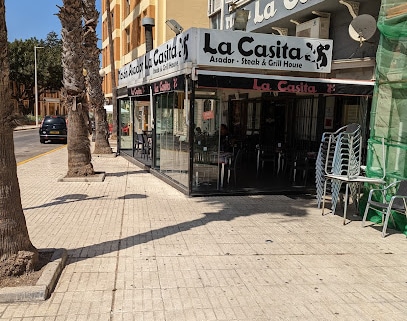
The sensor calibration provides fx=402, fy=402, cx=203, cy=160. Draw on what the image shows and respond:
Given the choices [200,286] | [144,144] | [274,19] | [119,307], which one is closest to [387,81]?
[200,286]

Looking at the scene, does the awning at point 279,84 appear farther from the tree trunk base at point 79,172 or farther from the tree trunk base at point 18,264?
the tree trunk base at point 18,264

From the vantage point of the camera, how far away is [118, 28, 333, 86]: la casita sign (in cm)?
814

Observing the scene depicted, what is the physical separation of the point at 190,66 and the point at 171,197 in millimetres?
2734

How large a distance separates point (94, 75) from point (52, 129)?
9411mm

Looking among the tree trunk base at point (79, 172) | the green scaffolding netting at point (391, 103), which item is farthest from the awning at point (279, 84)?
the tree trunk base at point (79, 172)

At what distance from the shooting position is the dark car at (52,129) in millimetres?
24047

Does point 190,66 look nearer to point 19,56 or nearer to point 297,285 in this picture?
point 297,285

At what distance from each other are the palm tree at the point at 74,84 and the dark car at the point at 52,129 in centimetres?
1468

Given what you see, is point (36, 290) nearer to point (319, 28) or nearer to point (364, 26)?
point (364, 26)

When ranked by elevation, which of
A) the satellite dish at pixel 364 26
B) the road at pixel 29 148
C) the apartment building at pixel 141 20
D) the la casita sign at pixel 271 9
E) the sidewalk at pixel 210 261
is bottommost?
the road at pixel 29 148

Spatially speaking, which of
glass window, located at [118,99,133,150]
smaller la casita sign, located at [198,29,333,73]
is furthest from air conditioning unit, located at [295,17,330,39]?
glass window, located at [118,99,133,150]

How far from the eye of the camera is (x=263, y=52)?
28.7 feet

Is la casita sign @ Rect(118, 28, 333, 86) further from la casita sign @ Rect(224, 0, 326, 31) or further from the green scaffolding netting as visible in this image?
the green scaffolding netting

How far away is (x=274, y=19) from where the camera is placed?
12.5 m
